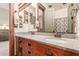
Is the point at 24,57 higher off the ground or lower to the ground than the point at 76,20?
lower

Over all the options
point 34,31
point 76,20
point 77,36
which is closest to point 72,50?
point 77,36

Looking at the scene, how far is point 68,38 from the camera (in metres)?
1.71

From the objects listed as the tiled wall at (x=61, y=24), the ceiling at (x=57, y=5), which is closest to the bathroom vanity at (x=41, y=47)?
the tiled wall at (x=61, y=24)

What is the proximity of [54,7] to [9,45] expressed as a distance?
983 mm

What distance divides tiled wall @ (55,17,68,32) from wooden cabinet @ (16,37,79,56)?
1.38 ft

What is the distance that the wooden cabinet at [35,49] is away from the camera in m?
1.33

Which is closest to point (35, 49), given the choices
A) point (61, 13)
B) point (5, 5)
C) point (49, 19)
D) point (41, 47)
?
point (41, 47)

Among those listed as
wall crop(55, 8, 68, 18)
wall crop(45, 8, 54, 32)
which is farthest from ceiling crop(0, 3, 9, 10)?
wall crop(55, 8, 68, 18)

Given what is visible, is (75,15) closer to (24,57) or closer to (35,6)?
(35,6)

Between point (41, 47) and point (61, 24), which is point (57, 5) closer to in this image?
point (61, 24)

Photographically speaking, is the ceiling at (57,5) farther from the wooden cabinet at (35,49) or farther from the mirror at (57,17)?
the wooden cabinet at (35,49)

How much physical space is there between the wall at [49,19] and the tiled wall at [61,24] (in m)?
0.08

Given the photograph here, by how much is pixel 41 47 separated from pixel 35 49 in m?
0.16

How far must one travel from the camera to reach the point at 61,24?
1.73 metres
